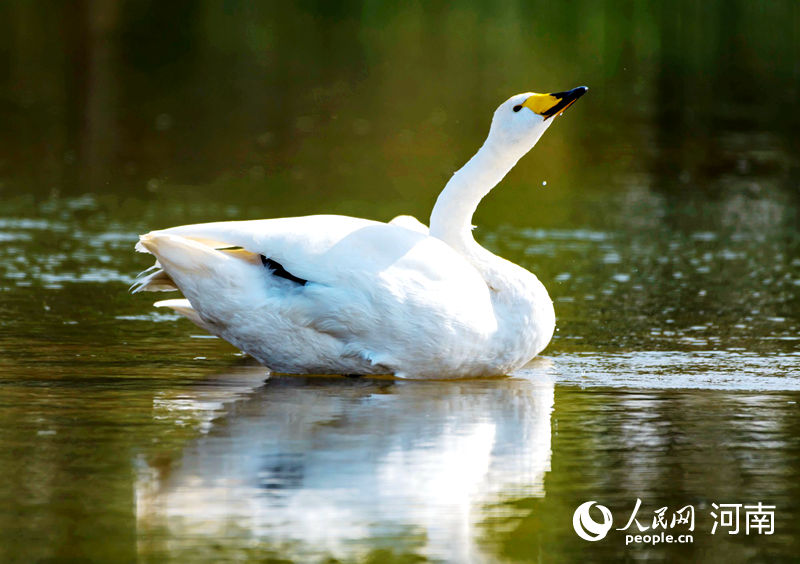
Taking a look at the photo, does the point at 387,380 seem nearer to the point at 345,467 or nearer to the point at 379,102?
the point at 345,467

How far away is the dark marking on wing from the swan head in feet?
4.97

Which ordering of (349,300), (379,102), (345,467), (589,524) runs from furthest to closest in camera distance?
(379,102) → (349,300) → (345,467) → (589,524)

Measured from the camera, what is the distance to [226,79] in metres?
26.4

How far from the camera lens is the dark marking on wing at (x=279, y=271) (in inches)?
328

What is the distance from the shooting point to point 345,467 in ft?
20.3

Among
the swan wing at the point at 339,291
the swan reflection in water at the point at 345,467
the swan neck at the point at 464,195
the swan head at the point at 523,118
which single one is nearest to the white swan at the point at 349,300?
the swan wing at the point at 339,291

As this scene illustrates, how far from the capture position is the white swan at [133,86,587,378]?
320 inches

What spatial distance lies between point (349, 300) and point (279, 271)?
0.52 metres
